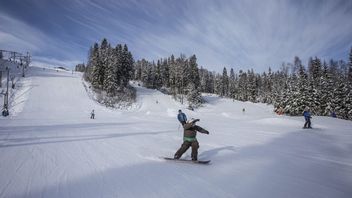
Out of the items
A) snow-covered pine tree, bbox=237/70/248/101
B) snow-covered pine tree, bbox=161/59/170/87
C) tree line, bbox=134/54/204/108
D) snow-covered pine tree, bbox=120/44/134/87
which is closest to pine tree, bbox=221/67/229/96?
snow-covered pine tree, bbox=237/70/248/101

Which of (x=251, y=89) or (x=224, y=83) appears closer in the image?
(x=251, y=89)

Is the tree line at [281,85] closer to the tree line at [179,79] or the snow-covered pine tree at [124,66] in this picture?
the tree line at [179,79]

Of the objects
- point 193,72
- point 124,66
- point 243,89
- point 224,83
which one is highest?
point 224,83

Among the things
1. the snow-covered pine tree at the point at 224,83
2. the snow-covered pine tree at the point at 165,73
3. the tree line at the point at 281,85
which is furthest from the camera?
the snow-covered pine tree at the point at 224,83

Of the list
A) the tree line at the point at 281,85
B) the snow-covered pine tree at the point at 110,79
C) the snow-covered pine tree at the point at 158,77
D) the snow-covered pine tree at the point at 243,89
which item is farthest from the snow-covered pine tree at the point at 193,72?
the snow-covered pine tree at the point at 243,89

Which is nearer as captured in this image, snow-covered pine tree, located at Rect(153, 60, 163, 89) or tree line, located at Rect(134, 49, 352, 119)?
tree line, located at Rect(134, 49, 352, 119)

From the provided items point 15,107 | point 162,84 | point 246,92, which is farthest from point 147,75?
point 15,107

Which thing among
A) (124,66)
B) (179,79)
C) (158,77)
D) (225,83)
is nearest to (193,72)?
(179,79)

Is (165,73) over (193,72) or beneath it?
over

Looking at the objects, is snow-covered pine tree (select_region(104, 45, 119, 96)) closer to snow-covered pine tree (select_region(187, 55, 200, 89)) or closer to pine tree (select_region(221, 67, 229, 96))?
snow-covered pine tree (select_region(187, 55, 200, 89))

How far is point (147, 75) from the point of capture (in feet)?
310

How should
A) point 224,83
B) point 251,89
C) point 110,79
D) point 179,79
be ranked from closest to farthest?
point 110,79 → point 179,79 → point 251,89 → point 224,83

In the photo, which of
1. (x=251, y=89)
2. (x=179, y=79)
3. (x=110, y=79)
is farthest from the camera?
(x=251, y=89)

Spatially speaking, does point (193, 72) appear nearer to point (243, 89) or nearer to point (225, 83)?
point (243, 89)
